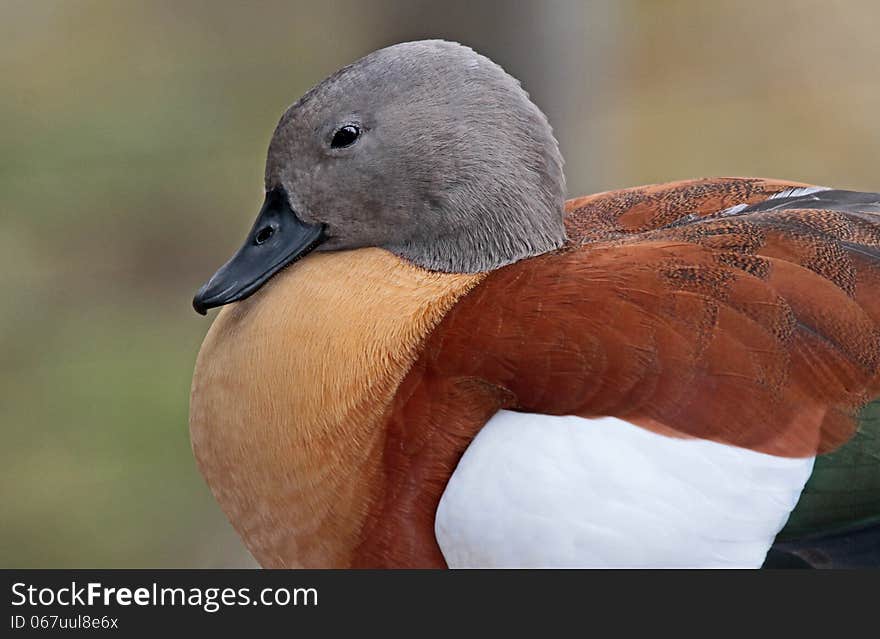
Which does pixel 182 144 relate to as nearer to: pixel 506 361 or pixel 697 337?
pixel 506 361

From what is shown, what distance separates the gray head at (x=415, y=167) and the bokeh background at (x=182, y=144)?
1.06m

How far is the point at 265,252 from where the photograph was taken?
1.86 metres

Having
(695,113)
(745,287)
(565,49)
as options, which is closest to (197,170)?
(695,113)

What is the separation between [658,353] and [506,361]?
0.65 ft

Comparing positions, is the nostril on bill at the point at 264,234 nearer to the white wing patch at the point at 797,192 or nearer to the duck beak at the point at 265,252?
the duck beak at the point at 265,252

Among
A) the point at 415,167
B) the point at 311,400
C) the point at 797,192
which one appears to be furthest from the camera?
the point at 797,192

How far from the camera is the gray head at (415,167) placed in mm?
1838

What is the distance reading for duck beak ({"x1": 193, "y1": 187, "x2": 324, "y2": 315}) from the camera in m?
1.84

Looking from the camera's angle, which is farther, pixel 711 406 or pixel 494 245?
pixel 494 245

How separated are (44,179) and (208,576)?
331 cm

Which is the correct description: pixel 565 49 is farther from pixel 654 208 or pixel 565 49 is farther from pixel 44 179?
pixel 44 179

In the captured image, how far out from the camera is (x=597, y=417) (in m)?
1.58

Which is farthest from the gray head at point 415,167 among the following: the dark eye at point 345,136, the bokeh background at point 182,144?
the bokeh background at point 182,144

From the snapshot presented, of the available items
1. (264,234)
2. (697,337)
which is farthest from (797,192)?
(264,234)
